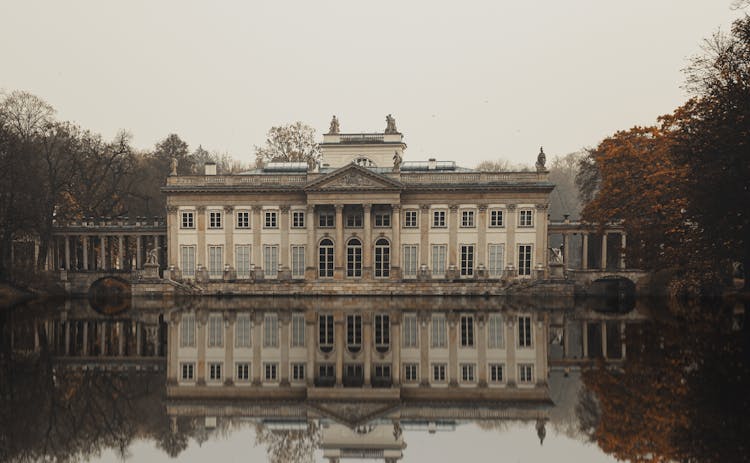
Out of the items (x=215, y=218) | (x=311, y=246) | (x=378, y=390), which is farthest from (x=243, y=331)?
(x=215, y=218)

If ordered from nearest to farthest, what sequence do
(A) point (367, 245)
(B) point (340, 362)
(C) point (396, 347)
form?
(B) point (340, 362)
(C) point (396, 347)
(A) point (367, 245)

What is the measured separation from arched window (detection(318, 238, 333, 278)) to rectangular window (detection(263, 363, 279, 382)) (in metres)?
37.3

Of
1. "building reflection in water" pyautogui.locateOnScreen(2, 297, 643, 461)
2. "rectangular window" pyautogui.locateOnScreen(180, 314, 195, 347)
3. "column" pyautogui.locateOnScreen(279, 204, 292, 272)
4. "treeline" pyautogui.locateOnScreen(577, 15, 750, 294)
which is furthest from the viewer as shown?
"column" pyautogui.locateOnScreen(279, 204, 292, 272)

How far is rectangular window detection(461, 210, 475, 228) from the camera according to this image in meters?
63.4

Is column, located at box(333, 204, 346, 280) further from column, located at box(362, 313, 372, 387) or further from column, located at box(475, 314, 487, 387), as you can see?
column, located at box(475, 314, 487, 387)

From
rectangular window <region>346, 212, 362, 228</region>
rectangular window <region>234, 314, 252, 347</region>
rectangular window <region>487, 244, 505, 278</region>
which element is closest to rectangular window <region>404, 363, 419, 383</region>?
rectangular window <region>234, 314, 252, 347</region>

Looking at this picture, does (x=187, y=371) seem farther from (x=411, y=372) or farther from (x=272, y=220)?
(x=272, y=220)

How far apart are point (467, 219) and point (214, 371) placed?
3990cm

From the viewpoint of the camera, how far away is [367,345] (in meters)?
30.9

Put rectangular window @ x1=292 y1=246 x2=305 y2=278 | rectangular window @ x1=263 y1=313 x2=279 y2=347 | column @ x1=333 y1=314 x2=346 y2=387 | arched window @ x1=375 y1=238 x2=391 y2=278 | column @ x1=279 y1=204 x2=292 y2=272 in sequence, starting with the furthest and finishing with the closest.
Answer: rectangular window @ x1=292 y1=246 x2=305 y2=278 → column @ x1=279 y1=204 x2=292 y2=272 → arched window @ x1=375 y1=238 x2=391 y2=278 → rectangular window @ x1=263 y1=313 x2=279 y2=347 → column @ x1=333 y1=314 x2=346 y2=387

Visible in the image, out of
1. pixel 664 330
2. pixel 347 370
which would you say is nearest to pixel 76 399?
pixel 347 370

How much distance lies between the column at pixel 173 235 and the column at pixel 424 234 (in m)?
18.1

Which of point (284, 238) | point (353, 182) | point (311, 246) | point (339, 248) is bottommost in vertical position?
point (339, 248)

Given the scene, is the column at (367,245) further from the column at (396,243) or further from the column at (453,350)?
the column at (453,350)
